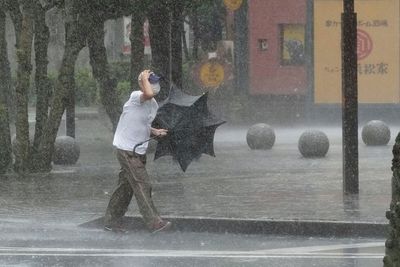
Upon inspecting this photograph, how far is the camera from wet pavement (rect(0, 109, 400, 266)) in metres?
11.1

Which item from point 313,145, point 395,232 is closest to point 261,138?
point 313,145

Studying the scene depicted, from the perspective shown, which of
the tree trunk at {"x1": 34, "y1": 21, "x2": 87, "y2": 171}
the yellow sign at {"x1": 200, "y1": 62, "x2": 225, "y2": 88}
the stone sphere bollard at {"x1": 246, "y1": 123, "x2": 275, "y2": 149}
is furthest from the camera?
the yellow sign at {"x1": 200, "y1": 62, "x2": 225, "y2": 88}

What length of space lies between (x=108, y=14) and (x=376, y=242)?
35.3 feet

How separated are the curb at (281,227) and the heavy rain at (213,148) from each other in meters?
0.02

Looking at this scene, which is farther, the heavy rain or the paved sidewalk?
the paved sidewalk

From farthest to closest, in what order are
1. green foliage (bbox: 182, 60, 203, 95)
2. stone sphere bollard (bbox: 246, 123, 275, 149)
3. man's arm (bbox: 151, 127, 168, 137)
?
green foliage (bbox: 182, 60, 203, 95) < stone sphere bollard (bbox: 246, 123, 275, 149) < man's arm (bbox: 151, 127, 168, 137)

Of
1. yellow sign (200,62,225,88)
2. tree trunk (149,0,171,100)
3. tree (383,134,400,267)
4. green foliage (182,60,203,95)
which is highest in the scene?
tree trunk (149,0,171,100)

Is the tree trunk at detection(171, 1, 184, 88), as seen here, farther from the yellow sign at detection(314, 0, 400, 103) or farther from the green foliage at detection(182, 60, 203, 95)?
the green foliage at detection(182, 60, 203, 95)

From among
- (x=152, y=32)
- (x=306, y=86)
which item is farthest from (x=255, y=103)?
(x=152, y=32)

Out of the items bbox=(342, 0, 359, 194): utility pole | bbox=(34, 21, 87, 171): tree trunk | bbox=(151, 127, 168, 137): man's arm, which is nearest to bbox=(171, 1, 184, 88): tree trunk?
bbox=(34, 21, 87, 171): tree trunk

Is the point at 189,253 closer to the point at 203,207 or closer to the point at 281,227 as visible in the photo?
the point at 281,227

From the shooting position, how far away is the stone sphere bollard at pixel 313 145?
2248cm

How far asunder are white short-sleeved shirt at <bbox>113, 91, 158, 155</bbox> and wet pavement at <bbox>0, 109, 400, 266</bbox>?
102 centimetres

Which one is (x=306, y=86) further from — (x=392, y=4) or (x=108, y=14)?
(x=108, y=14)
